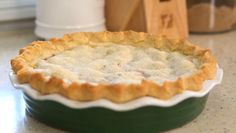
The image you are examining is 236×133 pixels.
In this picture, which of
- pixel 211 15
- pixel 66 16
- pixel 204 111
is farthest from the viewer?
pixel 211 15

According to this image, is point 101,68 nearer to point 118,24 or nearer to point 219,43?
point 118,24

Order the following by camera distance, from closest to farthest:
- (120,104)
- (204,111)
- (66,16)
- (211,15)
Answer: (120,104) → (204,111) → (66,16) → (211,15)

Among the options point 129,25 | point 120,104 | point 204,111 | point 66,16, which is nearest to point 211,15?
point 129,25

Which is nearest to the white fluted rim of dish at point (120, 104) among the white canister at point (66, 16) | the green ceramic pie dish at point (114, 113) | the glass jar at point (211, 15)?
the green ceramic pie dish at point (114, 113)

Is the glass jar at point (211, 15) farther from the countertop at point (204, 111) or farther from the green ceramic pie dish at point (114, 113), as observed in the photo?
the green ceramic pie dish at point (114, 113)

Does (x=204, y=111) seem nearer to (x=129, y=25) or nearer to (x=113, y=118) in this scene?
(x=113, y=118)

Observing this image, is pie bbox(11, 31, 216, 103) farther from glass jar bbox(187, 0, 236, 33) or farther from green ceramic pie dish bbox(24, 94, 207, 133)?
glass jar bbox(187, 0, 236, 33)
